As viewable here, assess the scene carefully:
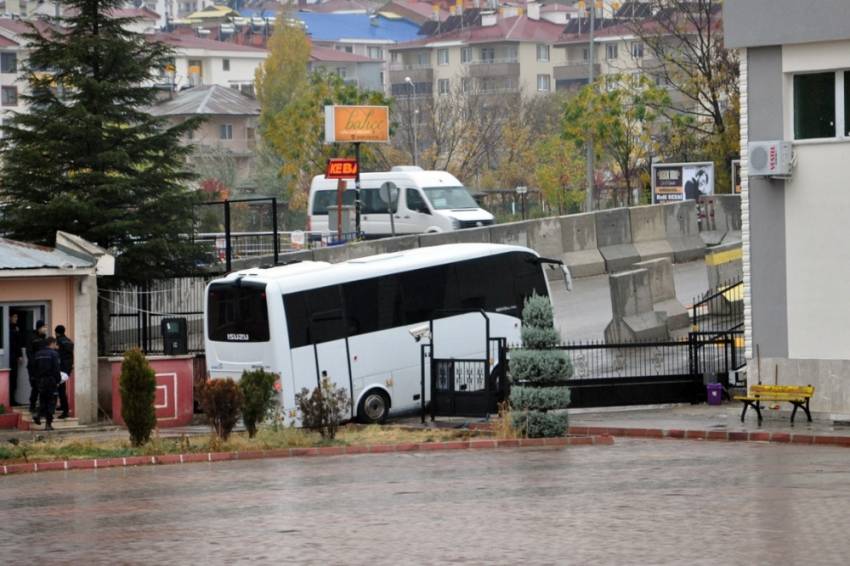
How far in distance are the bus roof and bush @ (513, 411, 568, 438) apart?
6.75 meters

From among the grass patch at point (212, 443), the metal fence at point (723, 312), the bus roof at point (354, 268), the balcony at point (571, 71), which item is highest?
the balcony at point (571, 71)

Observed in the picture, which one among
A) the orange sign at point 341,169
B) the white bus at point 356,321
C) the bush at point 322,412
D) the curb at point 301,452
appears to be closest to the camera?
the curb at point 301,452

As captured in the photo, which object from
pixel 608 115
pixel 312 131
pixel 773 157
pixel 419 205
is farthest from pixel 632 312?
pixel 312 131

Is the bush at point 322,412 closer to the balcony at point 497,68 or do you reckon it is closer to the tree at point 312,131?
the tree at point 312,131

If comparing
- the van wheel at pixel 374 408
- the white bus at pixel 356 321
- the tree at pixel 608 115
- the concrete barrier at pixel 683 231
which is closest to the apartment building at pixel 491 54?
the tree at pixel 608 115

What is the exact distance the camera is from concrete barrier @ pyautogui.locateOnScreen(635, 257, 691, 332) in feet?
125

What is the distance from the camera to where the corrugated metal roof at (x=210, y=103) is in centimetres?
13762

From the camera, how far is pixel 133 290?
3716cm

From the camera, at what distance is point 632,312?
36.2 metres

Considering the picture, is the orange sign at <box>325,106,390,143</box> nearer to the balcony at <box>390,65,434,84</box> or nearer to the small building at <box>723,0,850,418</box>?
the small building at <box>723,0,850,418</box>

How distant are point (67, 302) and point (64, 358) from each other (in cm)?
170

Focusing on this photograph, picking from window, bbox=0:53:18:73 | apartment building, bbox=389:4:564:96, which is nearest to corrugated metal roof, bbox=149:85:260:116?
window, bbox=0:53:18:73

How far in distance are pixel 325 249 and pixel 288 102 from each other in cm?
9698

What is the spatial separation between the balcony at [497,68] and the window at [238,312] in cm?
13639
